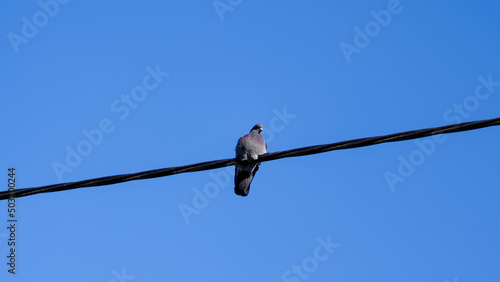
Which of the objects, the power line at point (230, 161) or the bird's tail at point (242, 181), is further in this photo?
the bird's tail at point (242, 181)

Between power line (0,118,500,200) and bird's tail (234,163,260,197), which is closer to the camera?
power line (0,118,500,200)

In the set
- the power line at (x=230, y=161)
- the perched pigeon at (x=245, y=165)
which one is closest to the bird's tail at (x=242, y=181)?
the perched pigeon at (x=245, y=165)

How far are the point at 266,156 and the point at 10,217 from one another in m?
2.82

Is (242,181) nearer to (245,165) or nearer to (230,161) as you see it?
(245,165)

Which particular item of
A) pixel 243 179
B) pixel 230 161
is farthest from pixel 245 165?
pixel 230 161

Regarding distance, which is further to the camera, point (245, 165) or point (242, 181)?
point (242, 181)

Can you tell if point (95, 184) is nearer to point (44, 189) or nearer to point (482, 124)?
point (44, 189)

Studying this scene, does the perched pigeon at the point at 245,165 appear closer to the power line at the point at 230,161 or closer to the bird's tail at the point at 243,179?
the bird's tail at the point at 243,179

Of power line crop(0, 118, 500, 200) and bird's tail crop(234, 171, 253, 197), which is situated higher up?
Result: bird's tail crop(234, 171, 253, 197)

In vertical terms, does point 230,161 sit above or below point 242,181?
below

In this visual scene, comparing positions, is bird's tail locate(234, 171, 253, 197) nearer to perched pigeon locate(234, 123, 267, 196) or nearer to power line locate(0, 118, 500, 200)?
perched pigeon locate(234, 123, 267, 196)

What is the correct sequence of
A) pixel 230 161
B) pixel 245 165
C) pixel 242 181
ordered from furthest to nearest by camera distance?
1. pixel 242 181
2. pixel 245 165
3. pixel 230 161

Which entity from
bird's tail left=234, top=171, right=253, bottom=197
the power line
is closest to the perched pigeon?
bird's tail left=234, top=171, right=253, bottom=197

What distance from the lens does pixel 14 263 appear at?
22.6ft
